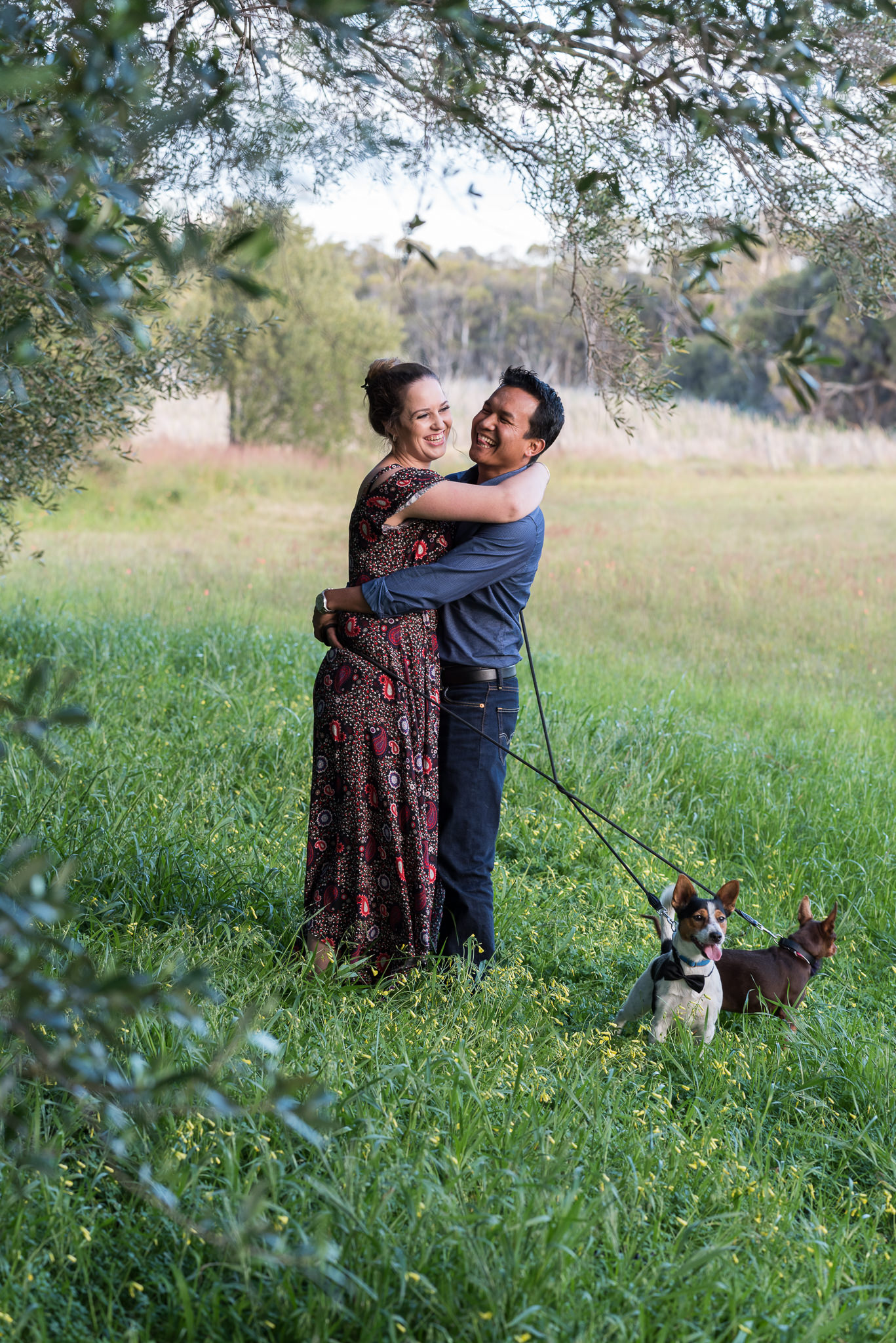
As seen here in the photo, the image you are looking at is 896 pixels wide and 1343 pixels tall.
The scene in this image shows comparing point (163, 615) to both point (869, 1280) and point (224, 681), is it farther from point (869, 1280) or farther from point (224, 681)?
point (869, 1280)

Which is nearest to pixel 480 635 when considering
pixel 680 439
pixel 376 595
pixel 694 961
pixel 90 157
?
pixel 376 595

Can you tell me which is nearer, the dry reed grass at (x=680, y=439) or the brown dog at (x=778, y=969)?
the brown dog at (x=778, y=969)

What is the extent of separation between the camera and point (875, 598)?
51.0 ft

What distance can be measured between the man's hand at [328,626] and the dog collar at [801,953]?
2.15 m

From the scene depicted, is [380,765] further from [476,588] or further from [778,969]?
[778,969]

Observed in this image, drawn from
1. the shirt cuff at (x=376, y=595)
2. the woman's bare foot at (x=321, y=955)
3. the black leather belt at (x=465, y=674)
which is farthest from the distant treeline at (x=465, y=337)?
the woman's bare foot at (x=321, y=955)

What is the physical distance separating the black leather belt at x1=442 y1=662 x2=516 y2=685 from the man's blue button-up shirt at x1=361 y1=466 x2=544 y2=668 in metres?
0.02

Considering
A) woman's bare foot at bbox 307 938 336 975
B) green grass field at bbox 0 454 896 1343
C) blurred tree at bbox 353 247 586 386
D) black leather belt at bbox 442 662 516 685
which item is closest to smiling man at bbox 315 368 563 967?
black leather belt at bbox 442 662 516 685

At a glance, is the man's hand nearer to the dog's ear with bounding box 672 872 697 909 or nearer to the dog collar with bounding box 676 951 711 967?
the dog's ear with bounding box 672 872 697 909

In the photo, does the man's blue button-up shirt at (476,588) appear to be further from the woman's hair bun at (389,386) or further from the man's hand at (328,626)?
the woman's hair bun at (389,386)

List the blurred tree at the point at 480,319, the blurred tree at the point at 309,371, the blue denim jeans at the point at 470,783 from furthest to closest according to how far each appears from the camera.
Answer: the blurred tree at the point at 480,319 → the blurred tree at the point at 309,371 → the blue denim jeans at the point at 470,783

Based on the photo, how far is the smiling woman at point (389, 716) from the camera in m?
4.14

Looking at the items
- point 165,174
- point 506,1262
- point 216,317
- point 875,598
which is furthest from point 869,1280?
point 875,598

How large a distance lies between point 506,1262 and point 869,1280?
110 centimetres
